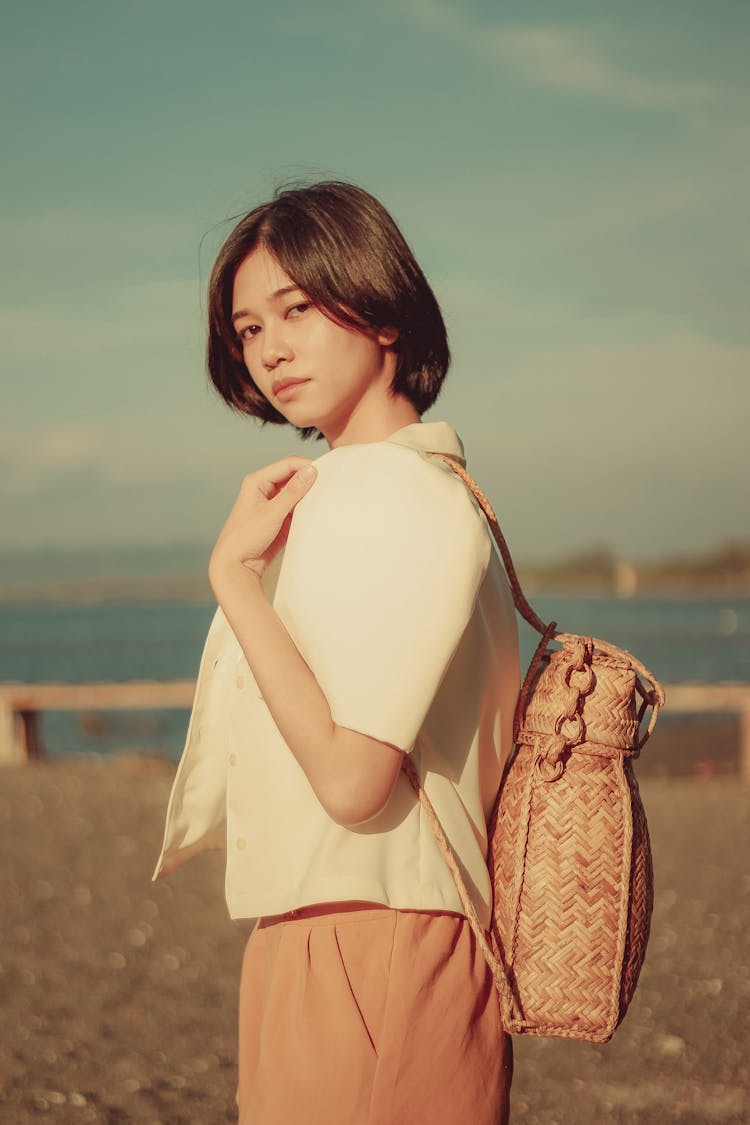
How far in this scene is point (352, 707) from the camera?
148 centimetres

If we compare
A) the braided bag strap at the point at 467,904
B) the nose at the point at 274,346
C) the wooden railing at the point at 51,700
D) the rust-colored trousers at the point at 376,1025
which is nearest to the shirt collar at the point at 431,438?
the nose at the point at 274,346

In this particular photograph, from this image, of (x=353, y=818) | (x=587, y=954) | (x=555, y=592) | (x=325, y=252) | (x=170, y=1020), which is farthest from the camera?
(x=555, y=592)

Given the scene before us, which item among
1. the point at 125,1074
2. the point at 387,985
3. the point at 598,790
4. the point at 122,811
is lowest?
the point at 122,811

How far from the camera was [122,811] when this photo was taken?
8633mm

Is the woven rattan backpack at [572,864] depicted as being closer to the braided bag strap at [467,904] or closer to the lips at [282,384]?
the braided bag strap at [467,904]

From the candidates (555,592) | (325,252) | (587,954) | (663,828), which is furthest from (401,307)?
(555,592)

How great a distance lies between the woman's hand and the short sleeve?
0.09 m

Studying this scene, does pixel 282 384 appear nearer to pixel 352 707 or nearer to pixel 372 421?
pixel 372 421

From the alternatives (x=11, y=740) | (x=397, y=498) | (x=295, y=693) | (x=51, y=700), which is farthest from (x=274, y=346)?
(x=11, y=740)

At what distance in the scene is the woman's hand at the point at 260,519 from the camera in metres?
1.65

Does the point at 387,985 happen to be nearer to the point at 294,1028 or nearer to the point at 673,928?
the point at 294,1028

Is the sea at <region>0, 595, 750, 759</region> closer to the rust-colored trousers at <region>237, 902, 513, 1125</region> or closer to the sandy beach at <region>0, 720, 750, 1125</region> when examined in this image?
the sandy beach at <region>0, 720, 750, 1125</region>

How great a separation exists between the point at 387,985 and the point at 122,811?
7.44 m

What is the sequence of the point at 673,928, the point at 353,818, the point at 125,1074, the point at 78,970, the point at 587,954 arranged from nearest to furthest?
1. the point at 353,818
2. the point at 587,954
3. the point at 125,1074
4. the point at 78,970
5. the point at 673,928
